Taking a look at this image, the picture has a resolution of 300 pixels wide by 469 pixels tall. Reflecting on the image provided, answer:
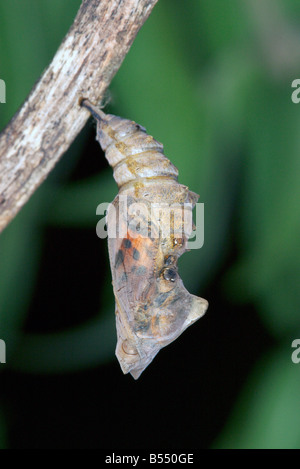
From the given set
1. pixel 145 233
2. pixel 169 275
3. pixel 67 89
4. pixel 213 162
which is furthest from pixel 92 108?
pixel 213 162

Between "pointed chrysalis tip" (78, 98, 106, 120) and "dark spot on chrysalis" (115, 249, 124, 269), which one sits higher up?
"pointed chrysalis tip" (78, 98, 106, 120)

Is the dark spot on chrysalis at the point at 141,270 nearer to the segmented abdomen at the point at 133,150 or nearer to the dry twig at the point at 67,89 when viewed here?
the segmented abdomen at the point at 133,150

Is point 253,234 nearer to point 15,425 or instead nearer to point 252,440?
point 252,440

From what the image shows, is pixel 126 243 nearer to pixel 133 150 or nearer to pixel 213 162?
pixel 133 150

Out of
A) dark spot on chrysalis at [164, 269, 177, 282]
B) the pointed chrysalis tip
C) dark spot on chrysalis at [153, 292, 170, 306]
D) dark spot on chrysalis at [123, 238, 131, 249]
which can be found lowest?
dark spot on chrysalis at [153, 292, 170, 306]

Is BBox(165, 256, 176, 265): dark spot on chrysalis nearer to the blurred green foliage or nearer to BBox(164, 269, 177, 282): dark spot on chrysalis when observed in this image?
BBox(164, 269, 177, 282): dark spot on chrysalis

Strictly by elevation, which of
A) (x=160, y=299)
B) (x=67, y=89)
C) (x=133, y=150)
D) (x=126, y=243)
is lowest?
(x=160, y=299)

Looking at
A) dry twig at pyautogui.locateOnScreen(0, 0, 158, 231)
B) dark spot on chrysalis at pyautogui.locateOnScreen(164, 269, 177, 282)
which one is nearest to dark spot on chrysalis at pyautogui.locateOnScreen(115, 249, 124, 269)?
dark spot on chrysalis at pyautogui.locateOnScreen(164, 269, 177, 282)
